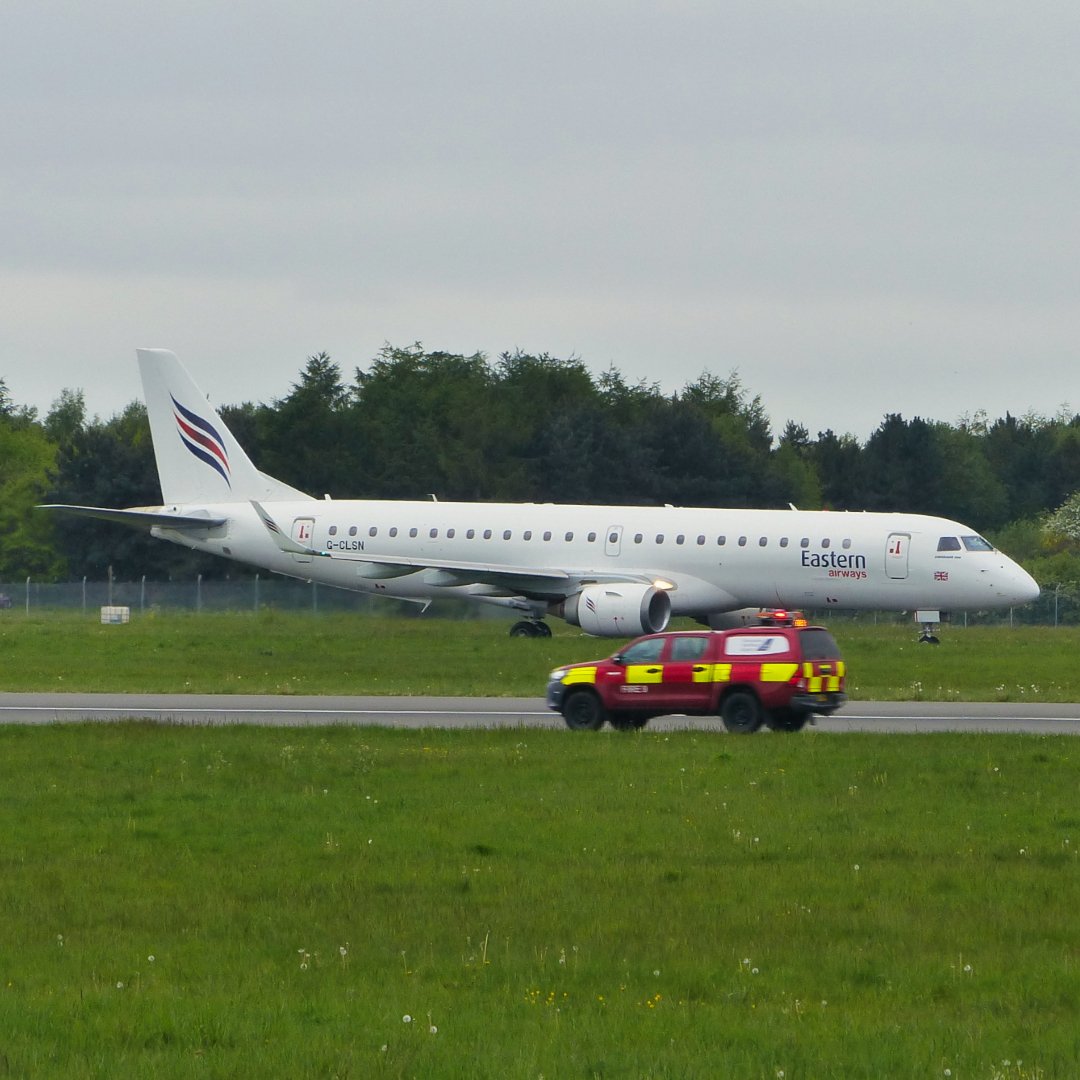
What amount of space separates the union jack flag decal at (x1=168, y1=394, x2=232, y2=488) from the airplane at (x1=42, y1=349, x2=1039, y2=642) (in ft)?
0.15

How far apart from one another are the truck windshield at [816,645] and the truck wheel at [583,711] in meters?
3.01

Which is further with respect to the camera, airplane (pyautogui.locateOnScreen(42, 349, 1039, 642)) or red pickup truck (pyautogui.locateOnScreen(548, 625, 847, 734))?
airplane (pyautogui.locateOnScreen(42, 349, 1039, 642))

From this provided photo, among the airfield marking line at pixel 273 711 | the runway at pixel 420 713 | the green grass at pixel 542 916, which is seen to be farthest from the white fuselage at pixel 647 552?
the green grass at pixel 542 916

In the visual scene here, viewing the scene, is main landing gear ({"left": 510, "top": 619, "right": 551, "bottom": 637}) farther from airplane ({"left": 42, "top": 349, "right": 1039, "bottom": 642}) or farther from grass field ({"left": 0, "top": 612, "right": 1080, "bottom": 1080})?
grass field ({"left": 0, "top": 612, "right": 1080, "bottom": 1080})

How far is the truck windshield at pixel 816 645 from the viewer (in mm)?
25203

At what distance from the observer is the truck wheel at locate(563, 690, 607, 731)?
85.9ft

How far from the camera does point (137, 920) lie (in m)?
12.7

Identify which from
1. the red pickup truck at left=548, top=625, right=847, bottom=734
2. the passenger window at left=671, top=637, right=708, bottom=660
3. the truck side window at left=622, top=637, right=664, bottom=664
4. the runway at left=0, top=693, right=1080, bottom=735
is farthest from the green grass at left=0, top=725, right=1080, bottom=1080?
the runway at left=0, top=693, right=1080, bottom=735

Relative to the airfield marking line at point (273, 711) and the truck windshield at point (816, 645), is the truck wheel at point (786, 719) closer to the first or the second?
the truck windshield at point (816, 645)

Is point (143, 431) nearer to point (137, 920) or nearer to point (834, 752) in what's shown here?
point (834, 752)

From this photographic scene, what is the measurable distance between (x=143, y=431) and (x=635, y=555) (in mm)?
63288

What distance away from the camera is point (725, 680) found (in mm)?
25297

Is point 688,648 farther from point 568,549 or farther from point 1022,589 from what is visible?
point 568,549

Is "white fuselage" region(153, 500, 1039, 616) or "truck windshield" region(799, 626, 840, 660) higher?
"white fuselage" region(153, 500, 1039, 616)
